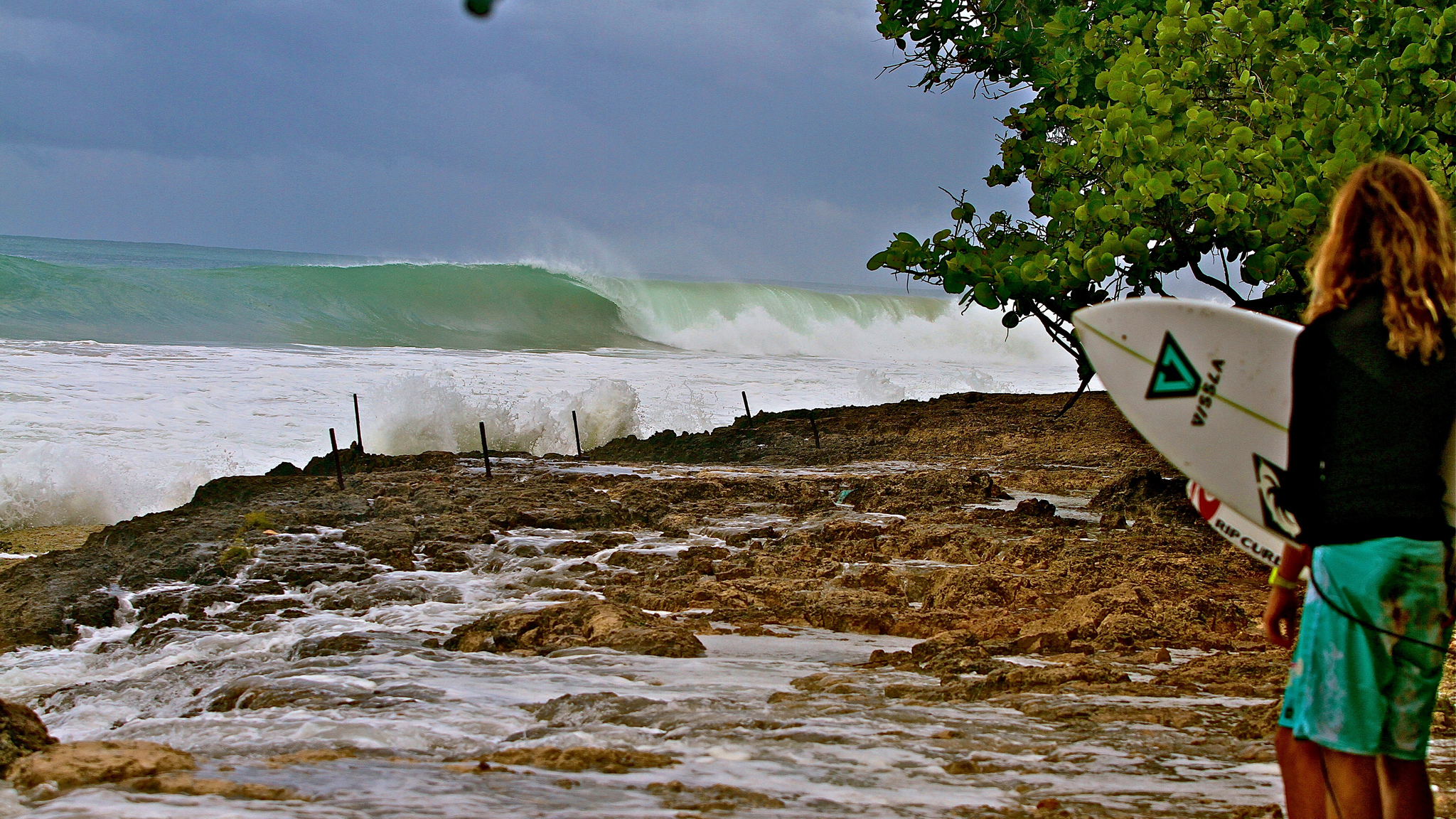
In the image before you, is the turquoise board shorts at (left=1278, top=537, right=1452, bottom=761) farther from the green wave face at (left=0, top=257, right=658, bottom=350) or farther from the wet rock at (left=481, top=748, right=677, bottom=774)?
the green wave face at (left=0, top=257, right=658, bottom=350)

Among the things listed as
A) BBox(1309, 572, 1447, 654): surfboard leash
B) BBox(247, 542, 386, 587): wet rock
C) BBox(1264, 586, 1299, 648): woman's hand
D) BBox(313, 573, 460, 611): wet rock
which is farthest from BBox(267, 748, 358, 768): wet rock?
BBox(247, 542, 386, 587): wet rock

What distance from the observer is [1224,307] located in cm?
277

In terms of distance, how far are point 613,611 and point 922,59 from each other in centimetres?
601

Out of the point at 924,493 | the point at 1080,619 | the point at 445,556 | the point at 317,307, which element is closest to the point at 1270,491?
the point at 1080,619

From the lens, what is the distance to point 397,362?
26281 mm

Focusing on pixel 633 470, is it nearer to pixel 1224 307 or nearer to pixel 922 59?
pixel 922 59

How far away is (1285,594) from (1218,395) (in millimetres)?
590

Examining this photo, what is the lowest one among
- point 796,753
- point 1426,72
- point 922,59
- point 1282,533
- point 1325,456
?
point 796,753

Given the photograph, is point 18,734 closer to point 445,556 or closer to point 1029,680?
point 1029,680

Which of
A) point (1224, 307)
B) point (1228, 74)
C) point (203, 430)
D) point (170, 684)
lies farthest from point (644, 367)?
point (1224, 307)

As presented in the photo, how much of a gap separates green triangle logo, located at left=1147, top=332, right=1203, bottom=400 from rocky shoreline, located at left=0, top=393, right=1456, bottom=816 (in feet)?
3.44

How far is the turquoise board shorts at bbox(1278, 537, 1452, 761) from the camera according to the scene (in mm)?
2070

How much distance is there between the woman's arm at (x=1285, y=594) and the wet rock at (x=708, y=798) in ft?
4.25

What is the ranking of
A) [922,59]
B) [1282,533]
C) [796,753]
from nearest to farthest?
[1282,533] < [796,753] < [922,59]
